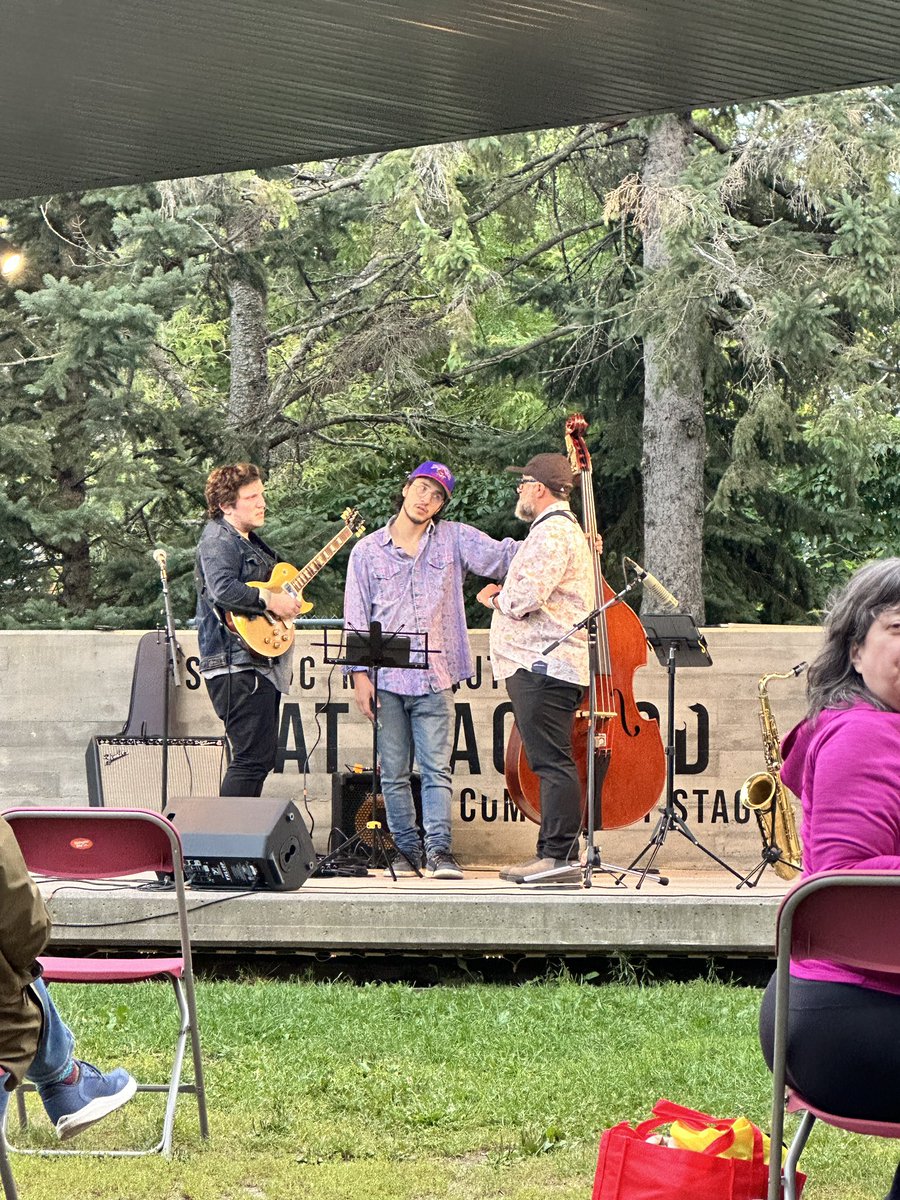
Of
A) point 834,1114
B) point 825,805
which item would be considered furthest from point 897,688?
point 834,1114

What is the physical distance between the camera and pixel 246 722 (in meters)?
7.73

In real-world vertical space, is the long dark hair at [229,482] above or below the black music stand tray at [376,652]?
above

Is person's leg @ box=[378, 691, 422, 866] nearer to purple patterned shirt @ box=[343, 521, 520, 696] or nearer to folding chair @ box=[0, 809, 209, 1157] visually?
purple patterned shirt @ box=[343, 521, 520, 696]

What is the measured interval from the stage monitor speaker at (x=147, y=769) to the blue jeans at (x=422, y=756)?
1.34m

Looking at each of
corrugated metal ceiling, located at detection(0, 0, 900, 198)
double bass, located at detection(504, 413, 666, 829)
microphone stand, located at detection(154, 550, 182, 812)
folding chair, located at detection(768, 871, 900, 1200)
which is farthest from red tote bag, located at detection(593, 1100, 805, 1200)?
microphone stand, located at detection(154, 550, 182, 812)

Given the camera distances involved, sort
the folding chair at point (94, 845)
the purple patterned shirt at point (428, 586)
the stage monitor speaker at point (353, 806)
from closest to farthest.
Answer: the folding chair at point (94, 845) → the purple patterned shirt at point (428, 586) → the stage monitor speaker at point (353, 806)

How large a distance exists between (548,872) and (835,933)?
175 inches

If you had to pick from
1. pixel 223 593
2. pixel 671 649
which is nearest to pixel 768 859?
pixel 671 649

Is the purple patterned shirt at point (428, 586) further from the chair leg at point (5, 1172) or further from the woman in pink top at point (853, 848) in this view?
the woman in pink top at point (853, 848)

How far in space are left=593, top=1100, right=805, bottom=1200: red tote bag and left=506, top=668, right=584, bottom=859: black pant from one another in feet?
13.0

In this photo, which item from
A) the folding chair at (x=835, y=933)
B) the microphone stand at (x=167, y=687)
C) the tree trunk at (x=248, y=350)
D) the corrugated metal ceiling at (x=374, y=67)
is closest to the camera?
the folding chair at (x=835, y=933)

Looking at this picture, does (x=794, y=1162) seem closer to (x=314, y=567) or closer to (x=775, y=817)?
(x=775, y=817)

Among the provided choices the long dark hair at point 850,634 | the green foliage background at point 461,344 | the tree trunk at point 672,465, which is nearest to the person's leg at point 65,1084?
the long dark hair at point 850,634

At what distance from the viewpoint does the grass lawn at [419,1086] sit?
4125mm
